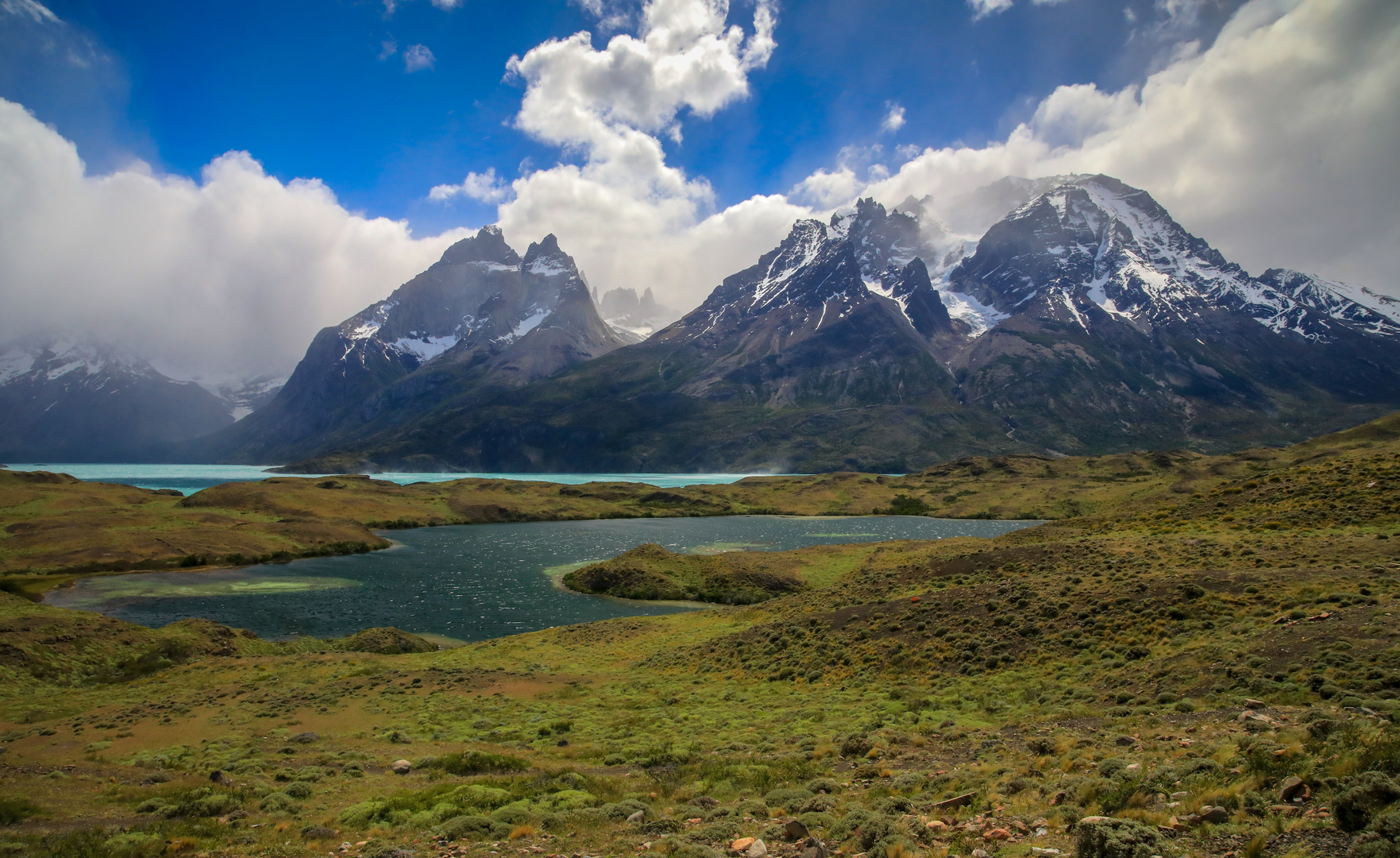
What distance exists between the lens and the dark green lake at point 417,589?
72.8m

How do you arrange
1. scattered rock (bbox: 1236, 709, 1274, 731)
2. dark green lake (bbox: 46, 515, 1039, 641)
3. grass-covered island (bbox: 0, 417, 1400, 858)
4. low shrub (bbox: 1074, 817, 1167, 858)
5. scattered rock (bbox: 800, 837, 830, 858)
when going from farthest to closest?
dark green lake (bbox: 46, 515, 1039, 641) < scattered rock (bbox: 1236, 709, 1274, 731) < grass-covered island (bbox: 0, 417, 1400, 858) < scattered rock (bbox: 800, 837, 830, 858) < low shrub (bbox: 1074, 817, 1167, 858)

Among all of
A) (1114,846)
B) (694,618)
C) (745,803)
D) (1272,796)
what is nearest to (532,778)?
(745,803)

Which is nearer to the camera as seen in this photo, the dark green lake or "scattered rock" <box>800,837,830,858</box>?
"scattered rock" <box>800,837,830,858</box>

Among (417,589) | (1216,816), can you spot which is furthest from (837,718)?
(417,589)

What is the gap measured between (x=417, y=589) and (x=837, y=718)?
7979 centimetres

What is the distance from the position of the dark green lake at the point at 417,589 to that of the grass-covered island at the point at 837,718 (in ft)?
48.1

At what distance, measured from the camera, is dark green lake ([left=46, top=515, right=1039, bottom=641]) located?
72.8 metres

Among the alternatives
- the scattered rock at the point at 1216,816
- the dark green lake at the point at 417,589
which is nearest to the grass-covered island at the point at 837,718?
the scattered rock at the point at 1216,816

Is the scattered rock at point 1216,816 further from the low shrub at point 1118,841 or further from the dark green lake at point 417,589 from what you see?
the dark green lake at point 417,589

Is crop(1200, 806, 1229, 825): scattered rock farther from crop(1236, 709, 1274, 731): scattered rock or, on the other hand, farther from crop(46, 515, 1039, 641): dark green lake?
crop(46, 515, 1039, 641): dark green lake

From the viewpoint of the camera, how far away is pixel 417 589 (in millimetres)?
92375

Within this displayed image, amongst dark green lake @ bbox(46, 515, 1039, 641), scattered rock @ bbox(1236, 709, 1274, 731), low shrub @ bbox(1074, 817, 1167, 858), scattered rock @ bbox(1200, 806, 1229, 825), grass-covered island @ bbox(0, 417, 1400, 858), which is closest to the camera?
low shrub @ bbox(1074, 817, 1167, 858)

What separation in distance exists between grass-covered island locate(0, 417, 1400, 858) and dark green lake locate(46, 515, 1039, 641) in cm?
1465

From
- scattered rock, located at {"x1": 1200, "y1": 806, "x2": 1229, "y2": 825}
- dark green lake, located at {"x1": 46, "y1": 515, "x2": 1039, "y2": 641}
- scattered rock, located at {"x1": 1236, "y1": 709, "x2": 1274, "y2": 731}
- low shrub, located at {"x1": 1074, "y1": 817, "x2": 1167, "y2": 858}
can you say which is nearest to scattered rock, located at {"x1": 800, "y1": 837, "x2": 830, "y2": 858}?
low shrub, located at {"x1": 1074, "y1": 817, "x2": 1167, "y2": 858}
